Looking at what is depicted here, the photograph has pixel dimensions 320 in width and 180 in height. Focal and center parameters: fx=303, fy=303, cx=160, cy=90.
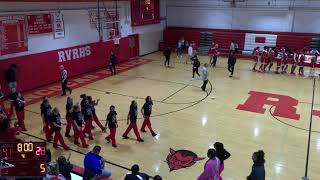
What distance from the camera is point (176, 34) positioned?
2722 centimetres

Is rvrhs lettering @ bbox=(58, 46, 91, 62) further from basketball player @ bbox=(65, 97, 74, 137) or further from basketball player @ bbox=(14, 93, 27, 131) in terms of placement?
basketball player @ bbox=(65, 97, 74, 137)

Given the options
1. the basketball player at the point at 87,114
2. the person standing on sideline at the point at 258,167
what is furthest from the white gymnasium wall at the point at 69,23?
the person standing on sideline at the point at 258,167

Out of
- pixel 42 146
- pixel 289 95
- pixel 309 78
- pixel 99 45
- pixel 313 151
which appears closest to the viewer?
pixel 42 146

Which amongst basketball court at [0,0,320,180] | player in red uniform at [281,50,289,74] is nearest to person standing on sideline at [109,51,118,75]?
basketball court at [0,0,320,180]

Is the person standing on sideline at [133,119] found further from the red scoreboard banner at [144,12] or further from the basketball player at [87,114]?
the red scoreboard banner at [144,12]

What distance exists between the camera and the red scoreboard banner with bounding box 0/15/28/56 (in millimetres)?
13766

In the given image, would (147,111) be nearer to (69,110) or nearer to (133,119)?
(133,119)

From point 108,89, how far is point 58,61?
139 inches

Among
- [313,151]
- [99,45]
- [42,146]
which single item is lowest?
[313,151]

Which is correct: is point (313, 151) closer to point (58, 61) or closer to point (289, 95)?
point (289, 95)

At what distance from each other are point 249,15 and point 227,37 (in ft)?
8.06

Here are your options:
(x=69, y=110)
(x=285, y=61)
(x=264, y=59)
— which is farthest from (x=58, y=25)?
(x=285, y=61)

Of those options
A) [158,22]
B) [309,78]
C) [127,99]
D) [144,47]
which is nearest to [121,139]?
[127,99]

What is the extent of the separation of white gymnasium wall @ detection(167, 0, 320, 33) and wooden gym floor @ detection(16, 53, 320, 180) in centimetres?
671
